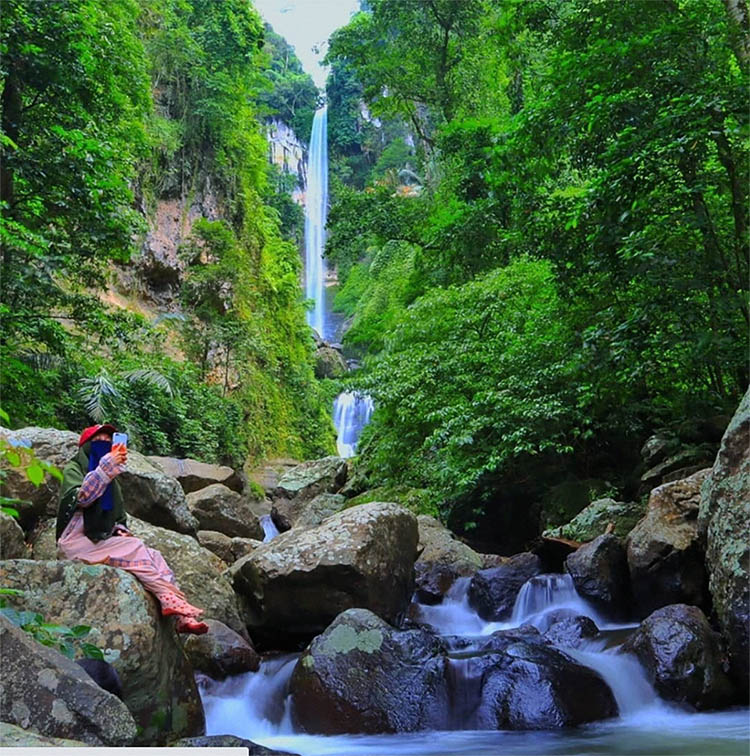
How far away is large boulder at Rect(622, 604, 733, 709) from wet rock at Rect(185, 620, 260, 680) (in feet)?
10.0

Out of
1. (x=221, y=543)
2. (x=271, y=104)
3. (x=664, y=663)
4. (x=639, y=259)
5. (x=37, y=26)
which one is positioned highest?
(x=271, y=104)

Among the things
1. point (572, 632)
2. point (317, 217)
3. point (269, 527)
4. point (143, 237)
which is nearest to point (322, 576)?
point (572, 632)

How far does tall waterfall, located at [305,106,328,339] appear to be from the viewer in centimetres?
3944

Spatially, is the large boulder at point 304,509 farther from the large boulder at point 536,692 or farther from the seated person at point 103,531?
the seated person at point 103,531

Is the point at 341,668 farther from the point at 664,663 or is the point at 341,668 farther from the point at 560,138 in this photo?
the point at 560,138

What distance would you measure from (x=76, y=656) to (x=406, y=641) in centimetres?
249

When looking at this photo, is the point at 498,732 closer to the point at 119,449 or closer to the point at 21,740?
the point at 119,449

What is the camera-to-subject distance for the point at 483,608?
7.68 meters

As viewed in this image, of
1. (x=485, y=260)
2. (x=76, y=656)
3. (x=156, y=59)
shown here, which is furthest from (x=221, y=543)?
(x=156, y=59)

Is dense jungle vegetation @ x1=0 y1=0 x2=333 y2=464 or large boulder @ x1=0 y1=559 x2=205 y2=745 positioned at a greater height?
dense jungle vegetation @ x1=0 y1=0 x2=333 y2=464

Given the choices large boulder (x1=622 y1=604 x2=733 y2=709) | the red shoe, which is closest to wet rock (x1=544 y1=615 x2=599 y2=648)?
large boulder (x1=622 y1=604 x2=733 y2=709)

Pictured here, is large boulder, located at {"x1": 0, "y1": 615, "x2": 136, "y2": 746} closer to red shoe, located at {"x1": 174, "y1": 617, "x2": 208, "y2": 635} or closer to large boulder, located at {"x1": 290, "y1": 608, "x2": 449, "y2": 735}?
red shoe, located at {"x1": 174, "y1": 617, "x2": 208, "y2": 635}

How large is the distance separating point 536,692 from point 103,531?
10.1ft

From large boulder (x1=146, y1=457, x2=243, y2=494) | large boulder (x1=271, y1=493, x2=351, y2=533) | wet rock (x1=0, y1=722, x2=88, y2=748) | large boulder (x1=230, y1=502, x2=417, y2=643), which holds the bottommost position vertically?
wet rock (x1=0, y1=722, x2=88, y2=748)
